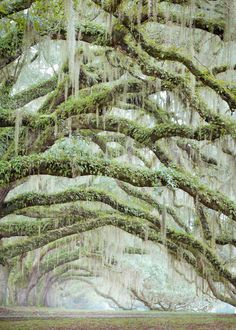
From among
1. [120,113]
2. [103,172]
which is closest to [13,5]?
[103,172]

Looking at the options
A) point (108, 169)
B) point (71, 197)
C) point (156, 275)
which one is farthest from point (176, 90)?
point (156, 275)

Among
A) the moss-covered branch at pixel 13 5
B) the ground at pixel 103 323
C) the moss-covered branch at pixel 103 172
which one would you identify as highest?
the moss-covered branch at pixel 13 5

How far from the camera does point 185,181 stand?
761cm

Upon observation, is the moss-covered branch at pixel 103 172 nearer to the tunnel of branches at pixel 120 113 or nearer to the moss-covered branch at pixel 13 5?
the tunnel of branches at pixel 120 113

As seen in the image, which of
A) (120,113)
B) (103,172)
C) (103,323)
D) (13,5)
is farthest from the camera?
(120,113)

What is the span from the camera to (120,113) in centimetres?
1195

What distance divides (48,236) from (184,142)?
138 inches

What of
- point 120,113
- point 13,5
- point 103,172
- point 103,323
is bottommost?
point 103,323

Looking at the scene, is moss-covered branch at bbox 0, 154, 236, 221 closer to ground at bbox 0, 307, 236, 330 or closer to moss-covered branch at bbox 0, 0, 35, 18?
moss-covered branch at bbox 0, 0, 35, 18

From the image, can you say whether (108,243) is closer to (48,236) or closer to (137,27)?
(48,236)

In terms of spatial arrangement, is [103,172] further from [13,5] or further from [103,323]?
[103,323]

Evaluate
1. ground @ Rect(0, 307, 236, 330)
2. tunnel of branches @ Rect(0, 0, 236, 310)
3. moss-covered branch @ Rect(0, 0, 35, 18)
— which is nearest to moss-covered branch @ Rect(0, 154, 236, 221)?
tunnel of branches @ Rect(0, 0, 236, 310)

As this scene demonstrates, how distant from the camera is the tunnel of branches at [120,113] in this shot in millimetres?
6240

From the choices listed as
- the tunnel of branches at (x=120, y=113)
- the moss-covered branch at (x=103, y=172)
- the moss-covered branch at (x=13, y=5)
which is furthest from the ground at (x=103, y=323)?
the moss-covered branch at (x=13, y=5)
